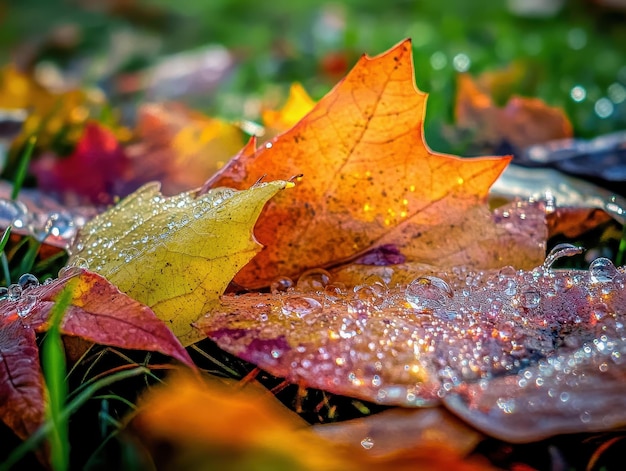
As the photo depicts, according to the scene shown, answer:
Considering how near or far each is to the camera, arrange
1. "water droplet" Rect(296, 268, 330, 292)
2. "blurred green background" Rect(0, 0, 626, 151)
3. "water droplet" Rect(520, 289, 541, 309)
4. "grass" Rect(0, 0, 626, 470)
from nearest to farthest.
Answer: "grass" Rect(0, 0, 626, 470), "water droplet" Rect(520, 289, 541, 309), "water droplet" Rect(296, 268, 330, 292), "blurred green background" Rect(0, 0, 626, 151)

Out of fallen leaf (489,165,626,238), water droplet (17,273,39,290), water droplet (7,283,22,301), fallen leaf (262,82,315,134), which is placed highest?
fallen leaf (262,82,315,134)

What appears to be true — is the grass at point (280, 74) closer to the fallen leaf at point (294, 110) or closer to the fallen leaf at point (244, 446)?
the fallen leaf at point (244, 446)

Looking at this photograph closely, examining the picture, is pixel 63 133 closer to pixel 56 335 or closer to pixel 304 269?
pixel 304 269

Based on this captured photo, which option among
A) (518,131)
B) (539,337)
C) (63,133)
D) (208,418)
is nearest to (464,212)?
(539,337)

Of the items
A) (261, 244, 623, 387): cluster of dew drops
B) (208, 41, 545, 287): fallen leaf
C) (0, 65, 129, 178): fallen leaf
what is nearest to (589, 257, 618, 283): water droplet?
(261, 244, 623, 387): cluster of dew drops

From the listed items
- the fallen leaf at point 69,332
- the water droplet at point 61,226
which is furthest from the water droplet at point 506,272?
the water droplet at point 61,226

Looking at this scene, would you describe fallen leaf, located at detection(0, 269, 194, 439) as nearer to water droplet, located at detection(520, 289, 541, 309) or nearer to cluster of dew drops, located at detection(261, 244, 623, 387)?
cluster of dew drops, located at detection(261, 244, 623, 387)
